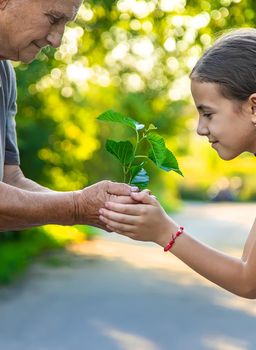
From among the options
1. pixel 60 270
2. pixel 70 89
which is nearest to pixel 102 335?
pixel 60 270

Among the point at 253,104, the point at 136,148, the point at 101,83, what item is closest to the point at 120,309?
the point at 136,148

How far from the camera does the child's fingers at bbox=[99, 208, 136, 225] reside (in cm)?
289

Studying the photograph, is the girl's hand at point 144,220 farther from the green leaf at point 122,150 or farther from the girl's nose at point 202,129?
the girl's nose at point 202,129

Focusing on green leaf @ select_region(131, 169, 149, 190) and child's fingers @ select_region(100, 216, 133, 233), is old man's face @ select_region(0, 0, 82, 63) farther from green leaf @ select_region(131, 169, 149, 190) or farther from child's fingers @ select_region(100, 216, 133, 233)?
child's fingers @ select_region(100, 216, 133, 233)

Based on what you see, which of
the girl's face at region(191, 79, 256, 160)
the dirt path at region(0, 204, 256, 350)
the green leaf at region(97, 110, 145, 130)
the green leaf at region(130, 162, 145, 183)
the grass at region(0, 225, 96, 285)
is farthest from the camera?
the grass at region(0, 225, 96, 285)

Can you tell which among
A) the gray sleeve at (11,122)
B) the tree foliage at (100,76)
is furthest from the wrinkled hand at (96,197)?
the tree foliage at (100,76)

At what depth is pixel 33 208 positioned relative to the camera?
9.87ft

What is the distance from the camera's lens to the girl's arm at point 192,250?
282 cm

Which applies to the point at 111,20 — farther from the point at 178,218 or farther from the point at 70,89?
the point at 178,218

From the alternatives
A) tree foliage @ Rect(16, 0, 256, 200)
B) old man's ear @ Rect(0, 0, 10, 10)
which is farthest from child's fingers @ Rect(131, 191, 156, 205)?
tree foliage @ Rect(16, 0, 256, 200)

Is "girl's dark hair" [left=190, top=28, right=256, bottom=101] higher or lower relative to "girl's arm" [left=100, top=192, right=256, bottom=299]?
higher

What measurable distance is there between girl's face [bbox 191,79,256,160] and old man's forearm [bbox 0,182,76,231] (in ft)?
1.86

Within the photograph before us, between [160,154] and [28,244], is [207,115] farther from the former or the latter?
[28,244]

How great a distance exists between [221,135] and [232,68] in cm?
23
